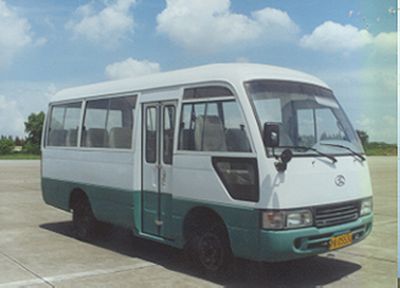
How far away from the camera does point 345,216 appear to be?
5793 millimetres

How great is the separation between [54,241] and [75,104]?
2355mm

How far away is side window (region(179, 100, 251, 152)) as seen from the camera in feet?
18.7

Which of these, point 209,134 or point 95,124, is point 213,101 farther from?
point 95,124

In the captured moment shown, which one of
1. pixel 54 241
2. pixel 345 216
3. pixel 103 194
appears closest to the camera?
pixel 345 216

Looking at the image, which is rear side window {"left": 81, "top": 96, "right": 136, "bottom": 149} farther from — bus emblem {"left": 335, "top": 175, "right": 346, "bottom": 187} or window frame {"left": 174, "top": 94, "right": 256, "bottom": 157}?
bus emblem {"left": 335, "top": 175, "right": 346, "bottom": 187}

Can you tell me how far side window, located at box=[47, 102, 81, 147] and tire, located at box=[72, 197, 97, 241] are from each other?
1.04m

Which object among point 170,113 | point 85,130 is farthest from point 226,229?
point 85,130

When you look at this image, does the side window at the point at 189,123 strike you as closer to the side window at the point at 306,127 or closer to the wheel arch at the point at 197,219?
the wheel arch at the point at 197,219

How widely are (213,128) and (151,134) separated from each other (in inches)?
49.4

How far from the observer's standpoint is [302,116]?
235 inches

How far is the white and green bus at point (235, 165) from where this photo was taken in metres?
5.37

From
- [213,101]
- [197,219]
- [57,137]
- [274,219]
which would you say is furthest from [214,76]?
[57,137]

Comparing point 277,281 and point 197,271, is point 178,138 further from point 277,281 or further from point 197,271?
point 277,281

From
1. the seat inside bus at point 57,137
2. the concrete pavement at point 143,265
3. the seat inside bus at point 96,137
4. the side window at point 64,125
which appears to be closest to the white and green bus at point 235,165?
the seat inside bus at point 96,137
